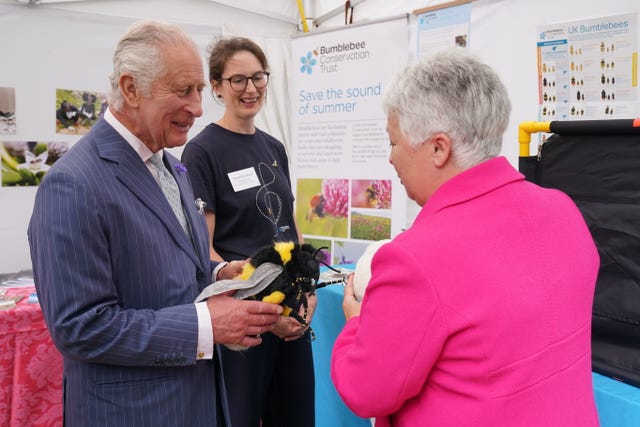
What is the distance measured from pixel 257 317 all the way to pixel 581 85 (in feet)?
6.81

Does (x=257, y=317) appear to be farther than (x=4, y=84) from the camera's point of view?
No

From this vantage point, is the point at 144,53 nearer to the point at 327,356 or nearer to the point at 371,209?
the point at 327,356

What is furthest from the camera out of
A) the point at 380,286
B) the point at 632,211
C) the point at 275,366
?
the point at 275,366

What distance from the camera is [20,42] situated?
10.0ft

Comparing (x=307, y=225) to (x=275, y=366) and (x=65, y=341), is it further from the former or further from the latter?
(x=65, y=341)

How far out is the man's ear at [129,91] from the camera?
114cm

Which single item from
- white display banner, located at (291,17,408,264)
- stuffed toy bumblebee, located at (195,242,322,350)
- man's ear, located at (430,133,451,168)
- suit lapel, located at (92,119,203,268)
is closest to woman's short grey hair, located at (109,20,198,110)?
suit lapel, located at (92,119,203,268)

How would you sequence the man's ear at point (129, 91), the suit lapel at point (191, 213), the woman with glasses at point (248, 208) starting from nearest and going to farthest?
the man's ear at point (129, 91)
the suit lapel at point (191, 213)
the woman with glasses at point (248, 208)

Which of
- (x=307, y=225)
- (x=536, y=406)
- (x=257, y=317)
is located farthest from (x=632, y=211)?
(x=307, y=225)

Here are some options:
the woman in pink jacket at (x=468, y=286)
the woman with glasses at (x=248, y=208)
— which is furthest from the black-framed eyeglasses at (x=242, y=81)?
the woman in pink jacket at (x=468, y=286)

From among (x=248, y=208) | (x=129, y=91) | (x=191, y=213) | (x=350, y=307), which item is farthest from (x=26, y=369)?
(x=350, y=307)

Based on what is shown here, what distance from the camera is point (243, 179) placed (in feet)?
6.23

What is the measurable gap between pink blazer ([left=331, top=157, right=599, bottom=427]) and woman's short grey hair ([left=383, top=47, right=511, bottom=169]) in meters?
0.05

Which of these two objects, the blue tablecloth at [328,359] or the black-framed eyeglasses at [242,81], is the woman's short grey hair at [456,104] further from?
the blue tablecloth at [328,359]
